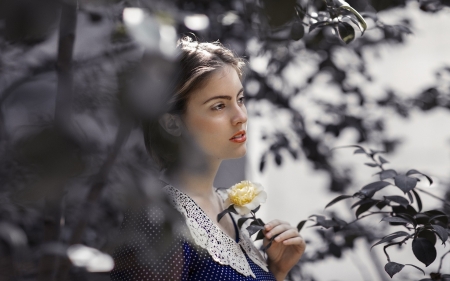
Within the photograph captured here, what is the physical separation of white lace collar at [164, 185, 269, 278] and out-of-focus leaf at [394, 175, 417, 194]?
393 millimetres

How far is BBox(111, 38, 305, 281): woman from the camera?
43.4 inches

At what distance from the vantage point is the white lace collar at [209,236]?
1100mm

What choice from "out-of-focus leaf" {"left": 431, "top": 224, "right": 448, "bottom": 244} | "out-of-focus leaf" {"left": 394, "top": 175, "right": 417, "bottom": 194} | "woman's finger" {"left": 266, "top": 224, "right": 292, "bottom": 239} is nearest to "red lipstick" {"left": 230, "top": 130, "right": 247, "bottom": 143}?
"woman's finger" {"left": 266, "top": 224, "right": 292, "bottom": 239}

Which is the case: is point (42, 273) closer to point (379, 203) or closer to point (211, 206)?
point (211, 206)

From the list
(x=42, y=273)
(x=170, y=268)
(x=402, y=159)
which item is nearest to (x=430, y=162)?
(x=402, y=159)

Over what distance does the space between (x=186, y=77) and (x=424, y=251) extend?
0.63 metres

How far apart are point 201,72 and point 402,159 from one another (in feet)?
14.7

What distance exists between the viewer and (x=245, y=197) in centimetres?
119

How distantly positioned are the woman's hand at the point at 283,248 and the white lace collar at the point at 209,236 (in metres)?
0.09

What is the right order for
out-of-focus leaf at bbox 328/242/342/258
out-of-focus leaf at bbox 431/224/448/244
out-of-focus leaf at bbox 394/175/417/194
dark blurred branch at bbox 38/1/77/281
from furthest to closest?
out-of-focus leaf at bbox 328/242/342/258 < out-of-focus leaf at bbox 394/175/417/194 < out-of-focus leaf at bbox 431/224/448/244 < dark blurred branch at bbox 38/1/77/281

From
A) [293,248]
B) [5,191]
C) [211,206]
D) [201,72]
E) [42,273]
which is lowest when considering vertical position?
[293,248]

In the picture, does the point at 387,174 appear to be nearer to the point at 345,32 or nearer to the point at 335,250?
the point at 345,32

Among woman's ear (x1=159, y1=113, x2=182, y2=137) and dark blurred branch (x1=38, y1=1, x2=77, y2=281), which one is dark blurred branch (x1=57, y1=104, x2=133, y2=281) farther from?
woman's ear (x1=159, y1=113, x2=182, y2=137)

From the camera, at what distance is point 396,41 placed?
89.9 inches
